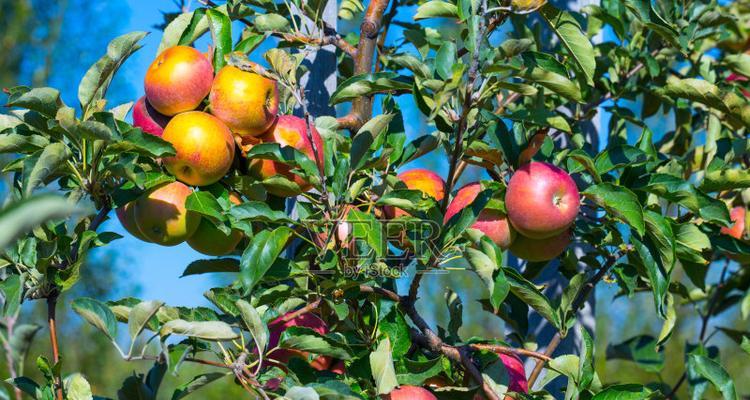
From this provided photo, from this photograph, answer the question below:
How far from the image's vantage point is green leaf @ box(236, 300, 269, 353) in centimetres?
87

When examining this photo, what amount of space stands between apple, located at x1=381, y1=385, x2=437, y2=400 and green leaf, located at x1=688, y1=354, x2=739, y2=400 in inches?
13.2

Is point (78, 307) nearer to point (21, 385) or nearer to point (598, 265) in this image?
point (21, 385)

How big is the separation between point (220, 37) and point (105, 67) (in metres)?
0.18

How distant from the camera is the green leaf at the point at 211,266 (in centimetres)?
110

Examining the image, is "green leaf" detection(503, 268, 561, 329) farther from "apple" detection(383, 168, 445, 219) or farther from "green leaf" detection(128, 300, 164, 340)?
"green leaf" detection(128, 300, 164, 340)

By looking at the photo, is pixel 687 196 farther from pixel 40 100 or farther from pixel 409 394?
pixel 40 100

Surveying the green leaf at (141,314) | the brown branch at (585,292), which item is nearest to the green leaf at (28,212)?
the green leaf at (141,314)

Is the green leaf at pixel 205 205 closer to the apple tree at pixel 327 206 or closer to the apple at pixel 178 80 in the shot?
the apple tree at pixel 327 206

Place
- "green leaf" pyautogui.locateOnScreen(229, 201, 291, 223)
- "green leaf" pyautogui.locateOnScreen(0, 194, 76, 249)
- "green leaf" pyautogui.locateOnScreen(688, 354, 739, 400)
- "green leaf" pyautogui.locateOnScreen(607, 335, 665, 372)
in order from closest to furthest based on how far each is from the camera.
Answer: "green leaf" pyautogui.locateOnScreen(0, 194, 76, 249) → "green leaf" pyautogui.locateOnScreen(229, 201, 291, 223) → "green leaf" pyautogui.locateOnScreen(688, 354, 739, 400) → "green leaf" pyautogui.locateOnScreen(607, 335, 665, 372)

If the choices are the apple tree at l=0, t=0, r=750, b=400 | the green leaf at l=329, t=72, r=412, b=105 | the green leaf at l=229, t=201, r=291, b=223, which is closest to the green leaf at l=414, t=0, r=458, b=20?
the apple tree at l=0, t=0, r=750, b=400

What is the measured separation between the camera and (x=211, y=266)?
111cm

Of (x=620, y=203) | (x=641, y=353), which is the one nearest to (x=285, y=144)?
(x=620, y=203)

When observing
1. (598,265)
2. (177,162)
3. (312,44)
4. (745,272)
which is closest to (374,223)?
(177,162)

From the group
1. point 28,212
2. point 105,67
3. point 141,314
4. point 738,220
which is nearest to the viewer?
point 28,212
